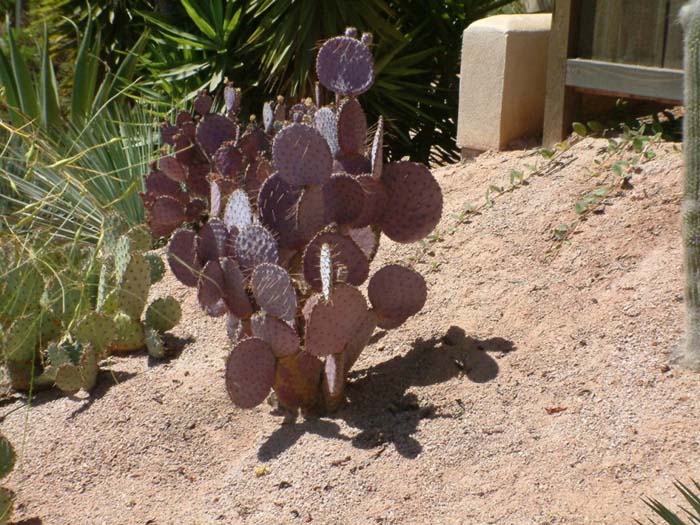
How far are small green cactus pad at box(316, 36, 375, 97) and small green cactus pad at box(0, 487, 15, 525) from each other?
5.54ft

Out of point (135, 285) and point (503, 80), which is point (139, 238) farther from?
point (503, 80)

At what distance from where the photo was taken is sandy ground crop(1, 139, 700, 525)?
322 centimetres

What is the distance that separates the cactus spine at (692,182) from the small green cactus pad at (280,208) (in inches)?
49.3

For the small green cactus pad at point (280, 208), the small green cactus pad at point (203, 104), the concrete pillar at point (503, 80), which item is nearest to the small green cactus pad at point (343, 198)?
the small green cactus pad at point (280, 208)

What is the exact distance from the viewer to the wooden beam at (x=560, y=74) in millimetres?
4961

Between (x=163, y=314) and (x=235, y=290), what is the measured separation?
36.1 inches

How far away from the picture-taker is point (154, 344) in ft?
14.3

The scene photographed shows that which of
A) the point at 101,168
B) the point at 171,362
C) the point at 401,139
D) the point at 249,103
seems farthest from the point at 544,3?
the point at 171,362

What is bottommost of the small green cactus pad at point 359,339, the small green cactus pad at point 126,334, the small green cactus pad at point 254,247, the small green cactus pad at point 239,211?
the small green cactus pad at point 126,334

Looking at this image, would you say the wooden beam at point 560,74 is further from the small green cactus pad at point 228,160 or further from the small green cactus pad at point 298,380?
the small green cactus pad at point 298,380

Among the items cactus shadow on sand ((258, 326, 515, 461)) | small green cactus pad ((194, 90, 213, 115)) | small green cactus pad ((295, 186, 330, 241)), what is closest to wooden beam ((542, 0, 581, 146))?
cactus shadow on sand ((258, 326, 515, 461))

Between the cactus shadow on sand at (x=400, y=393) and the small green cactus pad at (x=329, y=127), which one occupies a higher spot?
the small green cactus pad at (x=329, y=127)

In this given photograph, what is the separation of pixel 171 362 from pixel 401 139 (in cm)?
334

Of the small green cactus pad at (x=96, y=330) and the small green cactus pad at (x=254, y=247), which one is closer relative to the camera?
the small green cactus pad at (x=254, y=247)
